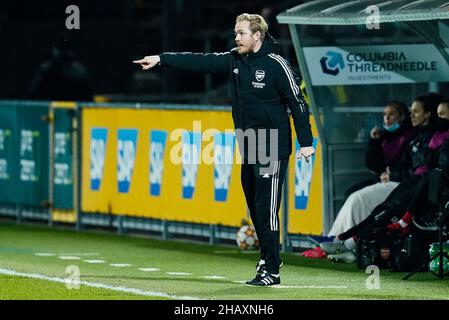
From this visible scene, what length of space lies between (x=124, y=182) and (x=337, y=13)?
14.7 ft

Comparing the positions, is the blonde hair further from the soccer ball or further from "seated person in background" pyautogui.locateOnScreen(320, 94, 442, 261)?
the soccer ball

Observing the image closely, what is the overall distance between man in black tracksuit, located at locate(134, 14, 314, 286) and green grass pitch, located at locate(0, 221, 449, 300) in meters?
0.59

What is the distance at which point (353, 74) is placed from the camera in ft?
59.0

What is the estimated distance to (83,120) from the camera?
21.1 metres

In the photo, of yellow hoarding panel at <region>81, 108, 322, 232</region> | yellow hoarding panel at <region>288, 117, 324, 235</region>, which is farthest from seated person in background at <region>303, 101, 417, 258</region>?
yellow hoarding panel at <region>81, 108, 322, 232</region>

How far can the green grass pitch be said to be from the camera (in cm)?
1430

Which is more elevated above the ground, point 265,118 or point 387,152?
point 265,118

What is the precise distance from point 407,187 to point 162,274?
93.7 inches

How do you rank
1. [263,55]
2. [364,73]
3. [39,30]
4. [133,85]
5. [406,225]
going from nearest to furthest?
[263,55]
[406,225]
[364,73]
[39,30]
[133,85]

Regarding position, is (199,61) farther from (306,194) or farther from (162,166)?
(162,166)

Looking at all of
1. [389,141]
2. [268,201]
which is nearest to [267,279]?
[268,201]

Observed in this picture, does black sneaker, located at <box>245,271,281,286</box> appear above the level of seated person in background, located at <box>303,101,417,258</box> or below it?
below
